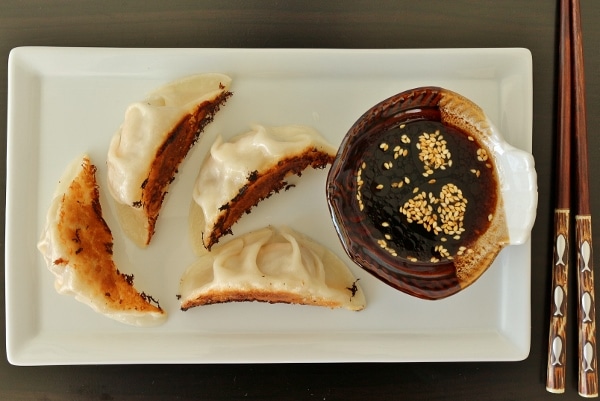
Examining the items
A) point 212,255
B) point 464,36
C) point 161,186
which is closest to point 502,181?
point 464,36

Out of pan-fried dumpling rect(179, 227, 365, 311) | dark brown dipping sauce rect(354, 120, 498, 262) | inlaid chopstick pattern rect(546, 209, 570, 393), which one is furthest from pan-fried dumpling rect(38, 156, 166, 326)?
inlaid chopstick pattern rect(546, 209, 570, 393)

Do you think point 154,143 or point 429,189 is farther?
point 154,143

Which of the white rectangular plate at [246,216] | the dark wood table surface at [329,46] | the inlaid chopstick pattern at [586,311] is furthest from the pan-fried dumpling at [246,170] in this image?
the inlaid chopstick pattern at [586,311]

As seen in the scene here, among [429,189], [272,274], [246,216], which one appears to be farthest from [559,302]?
[246,216]

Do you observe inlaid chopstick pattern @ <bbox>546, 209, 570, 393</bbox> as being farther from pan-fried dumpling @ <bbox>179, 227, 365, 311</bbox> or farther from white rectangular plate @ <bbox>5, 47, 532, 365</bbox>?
pan-fried dumpling @ <bbox>179, 227, 365, 311</bbox>

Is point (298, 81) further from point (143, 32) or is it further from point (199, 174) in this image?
point (143, 32)

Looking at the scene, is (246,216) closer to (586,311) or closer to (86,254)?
(86,254)
